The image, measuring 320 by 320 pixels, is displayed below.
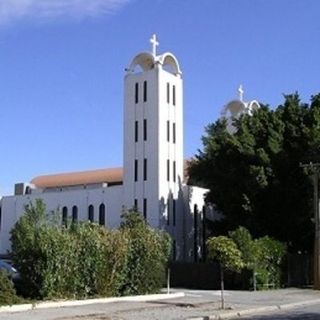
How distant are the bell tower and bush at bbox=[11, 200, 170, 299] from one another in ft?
81.5

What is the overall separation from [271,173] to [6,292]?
25.7 m

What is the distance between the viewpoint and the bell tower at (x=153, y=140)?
53.9 metres

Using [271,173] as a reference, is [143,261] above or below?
below

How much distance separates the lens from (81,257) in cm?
2558

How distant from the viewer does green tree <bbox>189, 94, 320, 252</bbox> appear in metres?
43.9

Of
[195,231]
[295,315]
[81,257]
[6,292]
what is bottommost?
[295,315]

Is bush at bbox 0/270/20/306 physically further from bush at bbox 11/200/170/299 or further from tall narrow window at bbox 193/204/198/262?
tall narrow window at bbox 193/204/198/262

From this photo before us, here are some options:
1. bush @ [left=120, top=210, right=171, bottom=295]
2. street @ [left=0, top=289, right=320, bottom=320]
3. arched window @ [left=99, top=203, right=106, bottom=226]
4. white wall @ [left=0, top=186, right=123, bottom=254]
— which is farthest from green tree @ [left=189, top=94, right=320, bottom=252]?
bush @ [left=120, top=210, right=171, bottom=295]

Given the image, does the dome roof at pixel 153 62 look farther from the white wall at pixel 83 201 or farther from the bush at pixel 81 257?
the bush at pixel 81 257

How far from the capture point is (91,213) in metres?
58.3

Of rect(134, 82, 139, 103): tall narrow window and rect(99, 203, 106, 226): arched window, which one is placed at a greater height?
rect(134, 82, 139, 103): tall narrow window

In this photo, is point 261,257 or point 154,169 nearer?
point 261,257

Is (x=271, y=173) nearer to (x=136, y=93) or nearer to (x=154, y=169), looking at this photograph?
(x=154, y=169)

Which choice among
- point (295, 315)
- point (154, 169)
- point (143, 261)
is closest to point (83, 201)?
point (154, 169)
